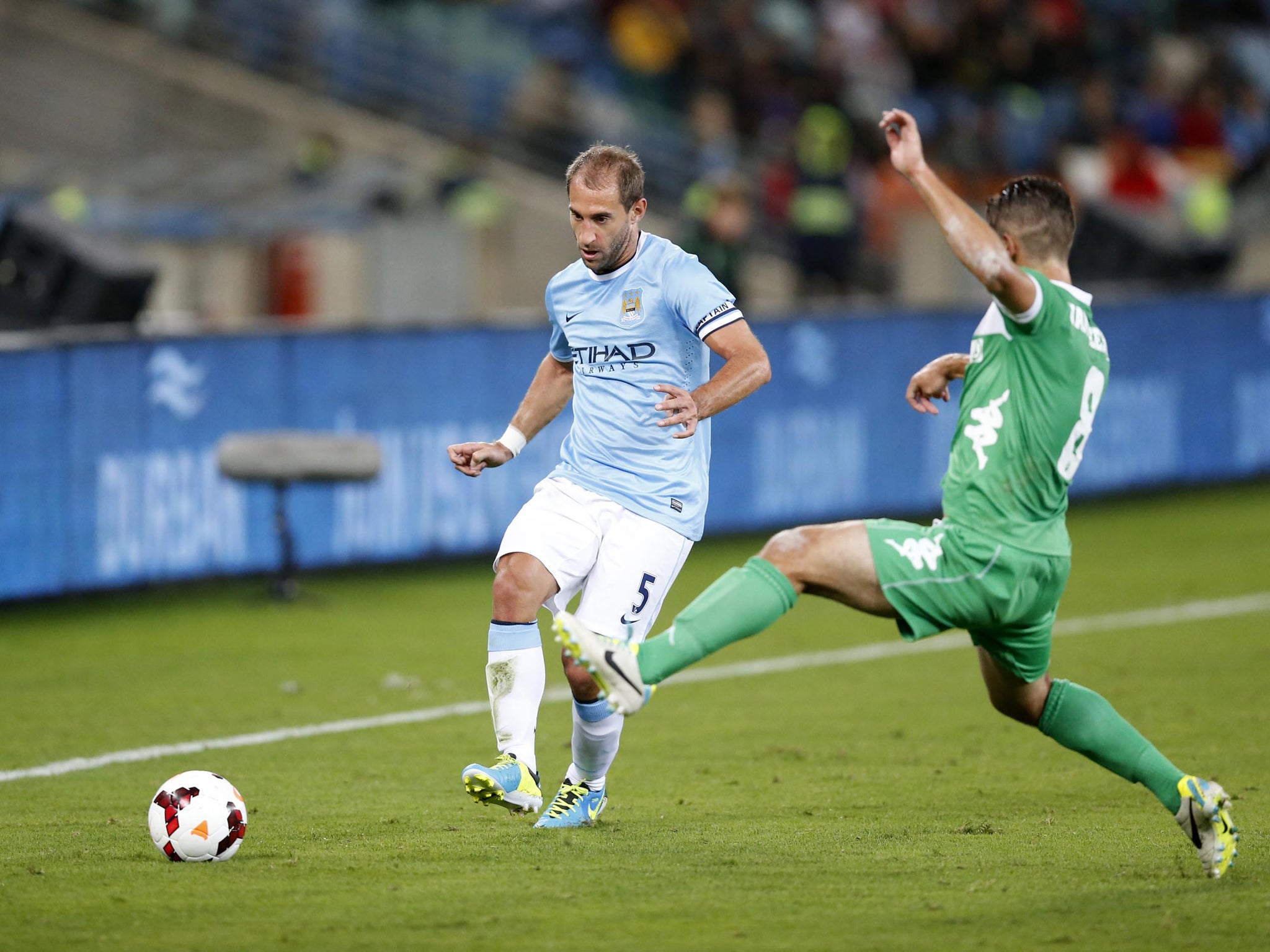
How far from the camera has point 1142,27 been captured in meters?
27.7

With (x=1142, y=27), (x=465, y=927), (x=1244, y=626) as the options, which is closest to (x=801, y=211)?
(x=1244, y=626)

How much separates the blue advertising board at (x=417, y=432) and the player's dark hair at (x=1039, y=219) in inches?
281

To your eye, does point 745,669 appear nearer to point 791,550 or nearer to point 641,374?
point 641,374

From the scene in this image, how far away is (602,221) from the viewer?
5.93m

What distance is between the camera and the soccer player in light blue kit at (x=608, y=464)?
5.89 meters

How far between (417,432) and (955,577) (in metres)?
7.72

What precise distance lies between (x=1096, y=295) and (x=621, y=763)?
1119 cm

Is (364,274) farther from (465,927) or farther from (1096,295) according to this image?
(465,927)

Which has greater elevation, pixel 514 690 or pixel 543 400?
pixel 543 400

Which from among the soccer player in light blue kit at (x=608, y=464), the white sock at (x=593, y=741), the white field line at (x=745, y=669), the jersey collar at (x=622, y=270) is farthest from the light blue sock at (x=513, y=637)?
the white field line at (x=745, y=669)

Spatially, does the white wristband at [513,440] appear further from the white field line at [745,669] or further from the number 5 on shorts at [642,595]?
the white field line at [745,669]

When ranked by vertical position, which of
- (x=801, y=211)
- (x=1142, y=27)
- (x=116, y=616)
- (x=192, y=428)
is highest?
(x=1142, y=27)

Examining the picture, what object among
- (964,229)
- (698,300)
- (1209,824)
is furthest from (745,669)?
(964,229)

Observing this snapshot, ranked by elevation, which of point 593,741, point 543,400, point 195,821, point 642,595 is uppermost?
point 543,400
